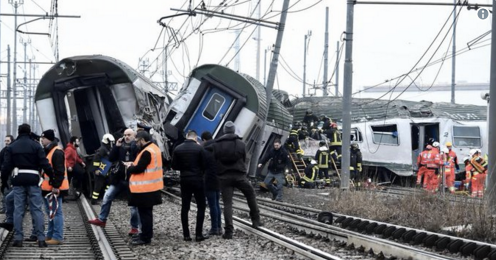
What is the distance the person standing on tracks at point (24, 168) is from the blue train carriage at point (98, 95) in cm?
748

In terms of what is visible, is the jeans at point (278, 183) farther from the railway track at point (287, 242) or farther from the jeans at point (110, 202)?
the jeans at point (110, 202)

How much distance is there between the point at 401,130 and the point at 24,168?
2108 centimetres

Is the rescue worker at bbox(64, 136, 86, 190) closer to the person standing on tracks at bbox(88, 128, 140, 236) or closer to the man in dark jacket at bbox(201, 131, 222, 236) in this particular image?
the person standing on tracks at bbox(88, 128, 140, 236)

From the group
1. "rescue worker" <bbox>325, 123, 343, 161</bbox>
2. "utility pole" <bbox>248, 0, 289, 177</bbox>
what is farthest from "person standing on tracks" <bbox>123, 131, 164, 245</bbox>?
"rescue worker" <bbox>325, 123, 343, 161</bbox>

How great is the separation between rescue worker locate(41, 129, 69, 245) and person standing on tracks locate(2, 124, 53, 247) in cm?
19

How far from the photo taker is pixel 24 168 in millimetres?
10359

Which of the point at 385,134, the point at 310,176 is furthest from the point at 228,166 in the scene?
the point at 385,134

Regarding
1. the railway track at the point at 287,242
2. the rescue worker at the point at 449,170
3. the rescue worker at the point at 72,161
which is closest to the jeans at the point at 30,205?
the railway track at the point at 287,242

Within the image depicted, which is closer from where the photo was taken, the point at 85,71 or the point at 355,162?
the point at 85,71

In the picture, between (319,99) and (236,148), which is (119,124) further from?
(319,99)

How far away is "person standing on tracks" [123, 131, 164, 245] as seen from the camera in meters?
10.7

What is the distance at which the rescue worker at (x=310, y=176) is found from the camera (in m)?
25.4

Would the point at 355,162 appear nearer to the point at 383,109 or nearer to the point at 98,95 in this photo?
the point at 383,109

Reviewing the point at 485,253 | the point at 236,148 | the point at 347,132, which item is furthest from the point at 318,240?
the point at 347,132
